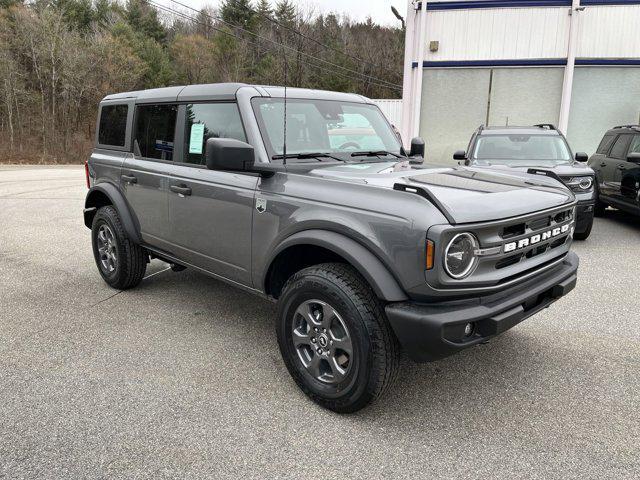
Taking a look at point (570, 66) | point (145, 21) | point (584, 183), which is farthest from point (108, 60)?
point (584, 183)

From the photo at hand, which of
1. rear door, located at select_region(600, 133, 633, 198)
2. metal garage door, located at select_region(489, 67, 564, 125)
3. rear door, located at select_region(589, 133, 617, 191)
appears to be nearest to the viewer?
rear door, located at select_region(600, 133, 633, 198)

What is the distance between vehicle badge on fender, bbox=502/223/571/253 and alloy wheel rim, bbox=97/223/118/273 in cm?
380

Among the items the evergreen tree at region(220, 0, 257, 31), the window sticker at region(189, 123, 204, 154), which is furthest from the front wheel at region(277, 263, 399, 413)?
the evergreen tree at region(220, 0, 257, 31)

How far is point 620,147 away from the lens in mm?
9070

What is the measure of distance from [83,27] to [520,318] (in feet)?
161

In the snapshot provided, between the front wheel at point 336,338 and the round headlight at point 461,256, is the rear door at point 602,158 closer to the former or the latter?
the round headlight at point 461,256

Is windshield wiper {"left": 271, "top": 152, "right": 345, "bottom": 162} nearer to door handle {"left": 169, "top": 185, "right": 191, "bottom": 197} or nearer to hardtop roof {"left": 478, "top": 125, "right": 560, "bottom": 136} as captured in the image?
door handle {"left": 169, "top": 185, "right": 191, "bottom": 197}

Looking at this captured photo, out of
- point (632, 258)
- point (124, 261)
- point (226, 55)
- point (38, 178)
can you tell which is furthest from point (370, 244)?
point (226, 55)

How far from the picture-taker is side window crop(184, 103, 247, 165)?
3.71 m

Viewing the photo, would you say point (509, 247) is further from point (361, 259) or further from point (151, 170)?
point (151, 170)

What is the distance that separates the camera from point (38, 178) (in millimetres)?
17062

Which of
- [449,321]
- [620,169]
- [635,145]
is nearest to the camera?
[449,321]

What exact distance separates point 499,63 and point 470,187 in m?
12.8

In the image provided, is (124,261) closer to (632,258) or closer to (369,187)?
(369,187)
